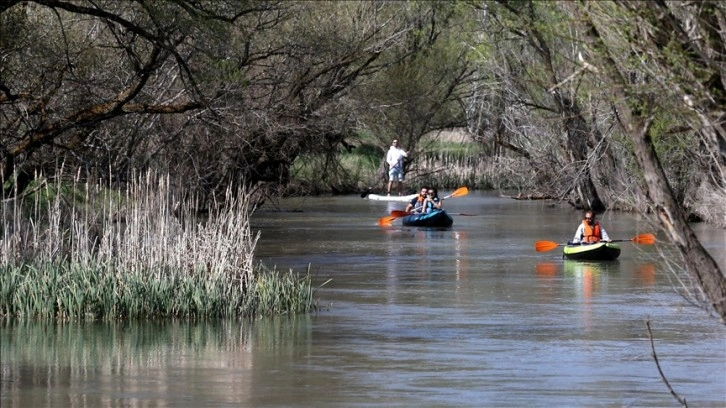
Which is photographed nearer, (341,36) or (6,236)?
(6,236)

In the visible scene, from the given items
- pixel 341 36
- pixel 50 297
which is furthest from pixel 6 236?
pixel 341 36

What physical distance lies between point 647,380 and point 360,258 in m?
12.8

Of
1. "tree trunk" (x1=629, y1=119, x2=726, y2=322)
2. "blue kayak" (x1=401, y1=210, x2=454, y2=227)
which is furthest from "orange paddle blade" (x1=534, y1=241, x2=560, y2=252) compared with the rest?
"tree trunk" (x1=629, y1=119, x2=726, y2=322)

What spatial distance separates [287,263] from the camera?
23297mm

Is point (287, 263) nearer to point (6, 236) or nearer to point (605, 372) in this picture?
point (6, 236)

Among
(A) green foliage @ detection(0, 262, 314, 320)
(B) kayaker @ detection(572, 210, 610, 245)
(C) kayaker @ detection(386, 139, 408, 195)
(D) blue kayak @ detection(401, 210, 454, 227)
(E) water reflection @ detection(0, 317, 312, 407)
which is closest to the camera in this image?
(E) water reflection @ detection(0, 317, 312, 407)

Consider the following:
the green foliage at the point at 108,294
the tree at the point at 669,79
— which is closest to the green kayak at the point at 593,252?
the green foliage at the point at 108,294

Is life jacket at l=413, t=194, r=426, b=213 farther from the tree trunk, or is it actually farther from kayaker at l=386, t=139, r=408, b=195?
the tree trunk

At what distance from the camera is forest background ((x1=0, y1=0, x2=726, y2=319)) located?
8.71 metres

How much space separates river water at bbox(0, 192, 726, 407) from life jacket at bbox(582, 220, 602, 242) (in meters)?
1.40

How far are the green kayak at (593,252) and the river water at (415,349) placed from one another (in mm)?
724

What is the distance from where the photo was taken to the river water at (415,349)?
38.0 feet

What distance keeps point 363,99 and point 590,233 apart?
13.1m

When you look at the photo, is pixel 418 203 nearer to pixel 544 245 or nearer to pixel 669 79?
pixel 544 245
